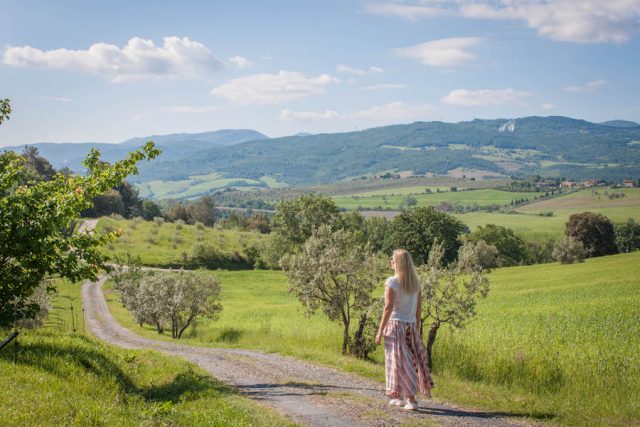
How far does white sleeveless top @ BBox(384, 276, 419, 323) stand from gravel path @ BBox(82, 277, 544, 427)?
2084 mm

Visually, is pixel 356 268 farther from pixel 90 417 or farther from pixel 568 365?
pixel 90 417

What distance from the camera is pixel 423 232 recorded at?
92.0 meters

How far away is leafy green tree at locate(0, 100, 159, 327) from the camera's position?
11242mm

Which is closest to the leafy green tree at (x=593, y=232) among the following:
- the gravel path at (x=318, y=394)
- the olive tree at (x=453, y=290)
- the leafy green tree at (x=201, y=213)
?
the olive tree at (x=453, y=290)

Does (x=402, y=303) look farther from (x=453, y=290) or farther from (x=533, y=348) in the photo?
(x=533, y=348)

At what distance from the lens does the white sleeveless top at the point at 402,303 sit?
1159cm

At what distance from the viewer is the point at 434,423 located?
10.6 meters

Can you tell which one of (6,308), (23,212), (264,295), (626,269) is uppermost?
(23,212)

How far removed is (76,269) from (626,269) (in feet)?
202

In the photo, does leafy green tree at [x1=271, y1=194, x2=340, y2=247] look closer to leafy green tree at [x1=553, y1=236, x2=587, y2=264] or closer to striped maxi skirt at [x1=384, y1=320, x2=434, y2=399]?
leafy green tree at [x1=553, y1=236, x2=587, y2=264]

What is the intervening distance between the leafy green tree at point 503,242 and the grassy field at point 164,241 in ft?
159

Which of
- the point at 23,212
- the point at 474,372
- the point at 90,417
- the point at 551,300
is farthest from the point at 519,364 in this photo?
the point at 551,300

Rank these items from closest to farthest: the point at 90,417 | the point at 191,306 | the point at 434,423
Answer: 1. the point at 90,417
2. the point at 434,423
3. the point at 191,306

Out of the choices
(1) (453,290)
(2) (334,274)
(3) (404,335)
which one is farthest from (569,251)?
(3) (404,335)
